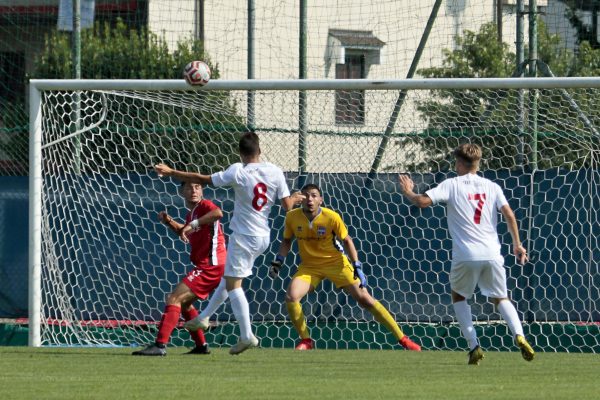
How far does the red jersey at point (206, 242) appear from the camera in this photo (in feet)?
39.0

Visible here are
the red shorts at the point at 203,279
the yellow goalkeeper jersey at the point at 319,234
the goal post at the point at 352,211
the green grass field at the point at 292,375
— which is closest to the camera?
the green grass field at the point at 292,375

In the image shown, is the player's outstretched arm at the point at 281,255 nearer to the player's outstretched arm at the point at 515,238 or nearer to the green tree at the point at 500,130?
the green tree at the point at 500,130

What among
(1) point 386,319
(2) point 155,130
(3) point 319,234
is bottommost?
(1) point 386,319

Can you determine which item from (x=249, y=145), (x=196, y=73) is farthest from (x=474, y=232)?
(x=196, y=73)

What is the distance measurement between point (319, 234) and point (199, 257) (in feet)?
6.25

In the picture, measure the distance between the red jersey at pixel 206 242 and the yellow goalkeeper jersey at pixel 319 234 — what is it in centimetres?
158

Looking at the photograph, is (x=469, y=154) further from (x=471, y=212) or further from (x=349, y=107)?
(x=349, y=107)

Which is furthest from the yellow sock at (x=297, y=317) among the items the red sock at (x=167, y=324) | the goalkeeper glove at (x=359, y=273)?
the red sock at (x=167, y=324)

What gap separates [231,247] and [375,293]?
3.75 meters

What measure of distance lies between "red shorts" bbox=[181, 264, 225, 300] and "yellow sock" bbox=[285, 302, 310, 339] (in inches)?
62.3

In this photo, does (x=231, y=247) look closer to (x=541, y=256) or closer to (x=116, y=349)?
(x=116, y=349)

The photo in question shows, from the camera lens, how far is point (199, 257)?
39.2 ft

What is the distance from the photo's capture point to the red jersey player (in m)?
11.5

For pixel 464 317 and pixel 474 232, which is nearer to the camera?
pixel 474 232
